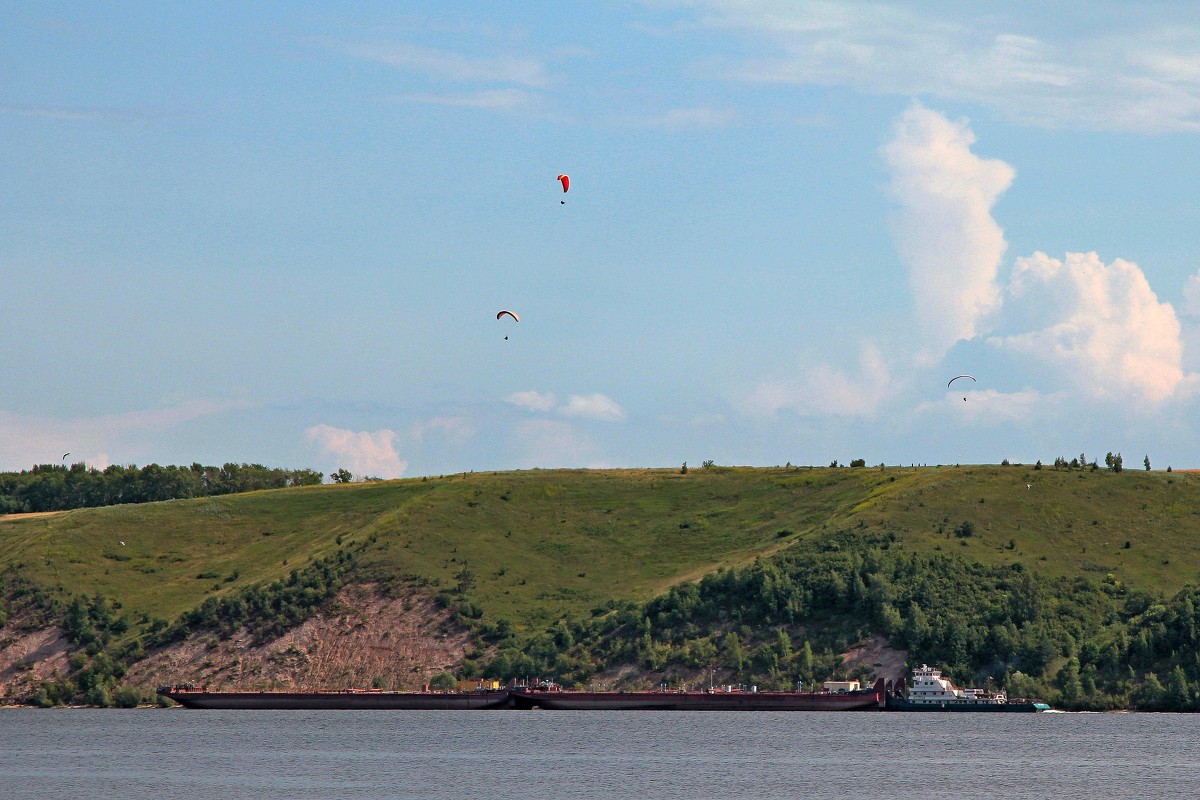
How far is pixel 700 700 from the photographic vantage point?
161 meters

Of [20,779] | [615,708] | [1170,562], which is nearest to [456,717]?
[615,708]

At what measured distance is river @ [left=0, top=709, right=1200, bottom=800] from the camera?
91.7m


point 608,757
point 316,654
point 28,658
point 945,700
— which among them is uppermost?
point 316,654

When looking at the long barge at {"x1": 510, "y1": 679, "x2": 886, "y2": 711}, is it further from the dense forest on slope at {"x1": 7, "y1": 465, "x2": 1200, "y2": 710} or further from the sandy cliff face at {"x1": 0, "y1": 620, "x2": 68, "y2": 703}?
the sandy cliff face at {"x1": 0, "y1": 620, "x2": 68, "y2": 703}

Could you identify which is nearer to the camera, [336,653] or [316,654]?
[336,653]

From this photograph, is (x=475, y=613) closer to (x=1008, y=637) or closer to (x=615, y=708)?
(x=615, y=708)

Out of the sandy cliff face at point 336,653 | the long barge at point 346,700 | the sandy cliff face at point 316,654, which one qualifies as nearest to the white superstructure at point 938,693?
the long barge at point 346,700

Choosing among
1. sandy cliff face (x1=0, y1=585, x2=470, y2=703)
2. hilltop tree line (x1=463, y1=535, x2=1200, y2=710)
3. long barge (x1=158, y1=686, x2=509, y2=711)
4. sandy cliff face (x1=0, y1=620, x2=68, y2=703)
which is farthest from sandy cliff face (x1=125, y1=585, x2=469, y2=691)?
sandy cliff face (x1=0, y1=620, x2=68, y2=703)

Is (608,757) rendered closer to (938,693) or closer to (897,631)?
(938,693)

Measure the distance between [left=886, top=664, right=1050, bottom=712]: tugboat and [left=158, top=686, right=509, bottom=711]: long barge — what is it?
40721mm

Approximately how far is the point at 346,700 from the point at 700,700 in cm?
3782

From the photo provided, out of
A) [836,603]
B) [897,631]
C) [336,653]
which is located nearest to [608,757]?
[897,631]

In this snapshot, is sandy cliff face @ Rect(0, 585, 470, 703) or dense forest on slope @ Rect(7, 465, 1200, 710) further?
sandy cliff face @ Rect(0, 585, 470, 703)

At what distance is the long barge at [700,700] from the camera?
157125 mm
